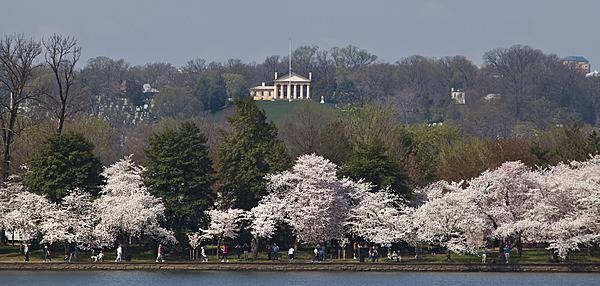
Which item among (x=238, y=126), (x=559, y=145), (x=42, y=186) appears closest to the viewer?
(x=42, y=186)

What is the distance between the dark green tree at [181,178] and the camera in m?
74.1

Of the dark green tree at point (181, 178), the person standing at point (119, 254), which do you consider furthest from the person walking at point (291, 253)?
the person standing at point (119, 254)

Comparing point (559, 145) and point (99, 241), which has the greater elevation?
point (559, 145)

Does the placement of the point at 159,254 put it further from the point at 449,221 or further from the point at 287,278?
the point at 449,221

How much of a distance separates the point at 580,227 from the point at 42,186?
25.1 metres

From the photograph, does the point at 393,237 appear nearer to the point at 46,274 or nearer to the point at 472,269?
the point at 472,269

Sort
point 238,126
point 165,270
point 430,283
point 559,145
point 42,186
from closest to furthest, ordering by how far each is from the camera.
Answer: point 430,283
point 165,270
point 42,186
point 238,126
point 559,145

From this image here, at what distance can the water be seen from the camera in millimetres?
61906

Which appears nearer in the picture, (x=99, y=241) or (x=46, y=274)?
(x=46, y=274)

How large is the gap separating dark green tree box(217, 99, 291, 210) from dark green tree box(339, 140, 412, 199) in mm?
3662

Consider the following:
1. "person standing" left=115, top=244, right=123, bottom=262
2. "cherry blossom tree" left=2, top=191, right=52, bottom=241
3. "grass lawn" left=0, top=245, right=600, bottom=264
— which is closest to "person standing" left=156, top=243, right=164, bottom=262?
"grass lawn" left=0, top=245, right=600, bottom=264

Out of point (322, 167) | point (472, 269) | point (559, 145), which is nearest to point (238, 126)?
point (322, 167)

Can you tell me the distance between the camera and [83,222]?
236ft

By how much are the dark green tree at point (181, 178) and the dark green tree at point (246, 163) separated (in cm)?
108
